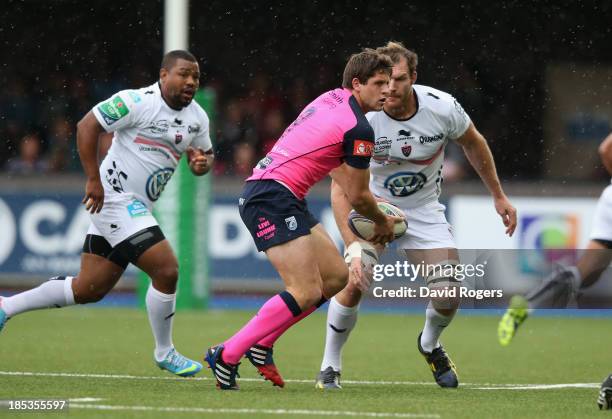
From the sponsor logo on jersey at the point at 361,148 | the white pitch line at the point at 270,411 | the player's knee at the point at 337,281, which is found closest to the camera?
the white pitch line at the point at 270,411

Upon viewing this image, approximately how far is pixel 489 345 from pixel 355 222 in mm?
4680

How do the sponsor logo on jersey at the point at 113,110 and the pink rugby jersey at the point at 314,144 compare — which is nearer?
the pink rugby jersey at the point at 314,144

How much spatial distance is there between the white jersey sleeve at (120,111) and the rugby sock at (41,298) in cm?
109

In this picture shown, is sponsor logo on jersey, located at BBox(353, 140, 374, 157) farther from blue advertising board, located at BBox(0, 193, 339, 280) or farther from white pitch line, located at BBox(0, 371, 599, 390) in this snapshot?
blue advertising board, located at BBox(0, 193, 339, 280)

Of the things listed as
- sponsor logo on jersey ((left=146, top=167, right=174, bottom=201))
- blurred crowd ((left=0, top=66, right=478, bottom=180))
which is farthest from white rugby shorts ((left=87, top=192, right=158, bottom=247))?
blurred crowd ((left=0, top=66, right=478, bottom=180))

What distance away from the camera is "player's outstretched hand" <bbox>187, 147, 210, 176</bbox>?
934 cm

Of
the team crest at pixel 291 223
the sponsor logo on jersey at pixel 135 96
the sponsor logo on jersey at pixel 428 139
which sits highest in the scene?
the sponsor logo on jersey at pixel 135 96

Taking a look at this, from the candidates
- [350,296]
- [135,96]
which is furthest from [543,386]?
[135,96]

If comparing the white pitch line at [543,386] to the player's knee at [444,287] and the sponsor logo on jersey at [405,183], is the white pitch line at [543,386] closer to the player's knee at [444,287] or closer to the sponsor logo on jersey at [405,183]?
the player's knee at [444,287]

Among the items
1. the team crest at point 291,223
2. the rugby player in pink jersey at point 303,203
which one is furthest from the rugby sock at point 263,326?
the team crest at point 291,223

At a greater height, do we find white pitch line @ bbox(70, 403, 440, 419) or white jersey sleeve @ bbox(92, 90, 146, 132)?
white jersey sleeve @ bbox(92, 90, 146, 132)

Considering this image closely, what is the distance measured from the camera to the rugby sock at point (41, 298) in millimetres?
9148

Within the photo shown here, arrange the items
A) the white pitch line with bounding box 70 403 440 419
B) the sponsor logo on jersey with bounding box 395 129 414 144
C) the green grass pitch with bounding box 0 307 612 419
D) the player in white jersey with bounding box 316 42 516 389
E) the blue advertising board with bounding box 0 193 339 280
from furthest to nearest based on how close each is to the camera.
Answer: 1. the blue advertising board with bounding box 0 193 339 280
2. the sponsor logo on jersey with bounding box 395 129 414 144
3. the player in white jersey with bounding box 316 42 516 389
4. the green grass pitch with bounding box 0 307 612 419
5. the white pitch line with bounding box 70 403 440 419

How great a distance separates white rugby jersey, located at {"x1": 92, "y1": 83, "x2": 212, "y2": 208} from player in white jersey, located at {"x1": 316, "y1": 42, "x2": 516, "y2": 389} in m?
1.15
